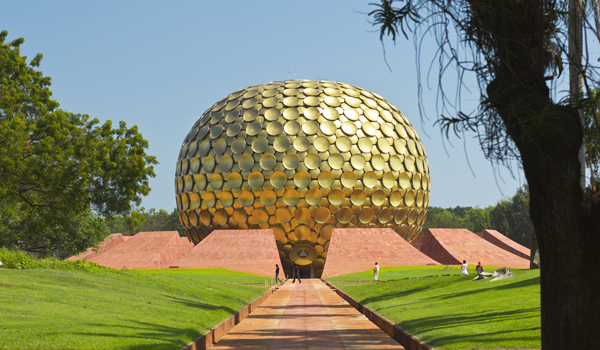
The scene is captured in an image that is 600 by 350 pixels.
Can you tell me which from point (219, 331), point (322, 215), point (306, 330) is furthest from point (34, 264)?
point (322, 215)

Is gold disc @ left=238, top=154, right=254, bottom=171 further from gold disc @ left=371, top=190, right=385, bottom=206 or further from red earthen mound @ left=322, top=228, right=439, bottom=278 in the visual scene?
gold disc @ left=371, top=190, right=385, bottom=206

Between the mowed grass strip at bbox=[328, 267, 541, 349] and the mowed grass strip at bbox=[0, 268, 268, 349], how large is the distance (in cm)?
344

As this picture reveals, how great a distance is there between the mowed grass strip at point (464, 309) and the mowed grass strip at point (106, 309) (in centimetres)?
344

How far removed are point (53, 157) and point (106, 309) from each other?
849cm

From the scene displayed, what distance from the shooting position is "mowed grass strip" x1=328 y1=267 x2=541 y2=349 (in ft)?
24.7

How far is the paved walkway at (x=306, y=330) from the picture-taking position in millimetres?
8438

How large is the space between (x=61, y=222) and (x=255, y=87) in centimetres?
2241

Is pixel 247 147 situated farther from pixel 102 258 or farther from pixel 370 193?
pixel 102 258

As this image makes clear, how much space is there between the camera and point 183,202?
37312 mm

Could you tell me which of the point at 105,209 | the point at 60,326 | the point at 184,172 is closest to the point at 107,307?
the point at 60,326

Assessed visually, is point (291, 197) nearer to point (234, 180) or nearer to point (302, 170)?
point (302, 170)

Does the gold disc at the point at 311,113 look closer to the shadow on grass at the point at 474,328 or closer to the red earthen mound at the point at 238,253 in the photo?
the red earthen mound at the point at 238,253

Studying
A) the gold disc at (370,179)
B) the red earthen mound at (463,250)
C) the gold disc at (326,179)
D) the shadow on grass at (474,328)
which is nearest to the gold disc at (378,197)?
the gold disc at (370,179)

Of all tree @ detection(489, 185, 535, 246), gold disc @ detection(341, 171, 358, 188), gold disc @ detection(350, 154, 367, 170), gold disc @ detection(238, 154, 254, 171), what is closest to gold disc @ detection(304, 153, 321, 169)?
gold disc @ detection(341, 171, 358, 188)
